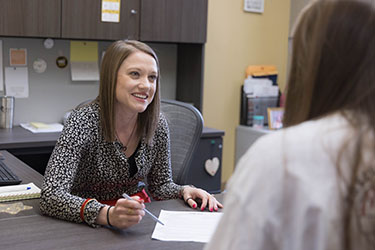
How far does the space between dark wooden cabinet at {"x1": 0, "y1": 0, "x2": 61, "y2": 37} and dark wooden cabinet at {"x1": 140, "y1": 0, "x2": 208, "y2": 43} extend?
1.74 ft

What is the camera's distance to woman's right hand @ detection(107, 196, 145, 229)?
1320mm

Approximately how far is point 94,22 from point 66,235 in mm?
1809

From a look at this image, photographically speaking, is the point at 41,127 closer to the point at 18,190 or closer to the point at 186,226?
the point at 18,190

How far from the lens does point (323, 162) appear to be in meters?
0.65

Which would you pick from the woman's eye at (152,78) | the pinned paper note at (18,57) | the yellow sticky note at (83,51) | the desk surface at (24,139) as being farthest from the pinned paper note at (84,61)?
the woman's eye at (152,78)

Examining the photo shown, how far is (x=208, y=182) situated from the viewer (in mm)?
3105

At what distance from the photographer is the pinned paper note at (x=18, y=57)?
3000mm

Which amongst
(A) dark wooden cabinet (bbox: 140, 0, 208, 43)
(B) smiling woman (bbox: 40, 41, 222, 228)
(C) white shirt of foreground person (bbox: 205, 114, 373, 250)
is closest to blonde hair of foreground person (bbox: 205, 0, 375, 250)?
(C) white shirt of foreground person (bbox: 205, 114, 373, 250)

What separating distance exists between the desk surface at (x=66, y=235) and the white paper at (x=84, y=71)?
183 cm

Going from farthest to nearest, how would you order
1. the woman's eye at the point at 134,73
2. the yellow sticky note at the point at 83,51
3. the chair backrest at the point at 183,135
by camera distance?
1. the yellow sticky note at the point at 83,51
2. the chair backrest at the point at 183,135
3. the woman's eye at the point at 134,73

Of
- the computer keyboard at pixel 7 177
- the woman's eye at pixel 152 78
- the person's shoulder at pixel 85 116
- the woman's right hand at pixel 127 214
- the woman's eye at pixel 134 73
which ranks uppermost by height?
the woman's eye at pixel 134 73

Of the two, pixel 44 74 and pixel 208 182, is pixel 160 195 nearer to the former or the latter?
pixel 208 182

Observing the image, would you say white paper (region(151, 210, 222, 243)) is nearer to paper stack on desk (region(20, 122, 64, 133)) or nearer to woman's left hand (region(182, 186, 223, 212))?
woman's left hand (region(182, 186, 223, 212))

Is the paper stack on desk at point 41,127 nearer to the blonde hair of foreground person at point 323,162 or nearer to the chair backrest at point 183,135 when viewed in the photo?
the chair backrest at point 183,135
